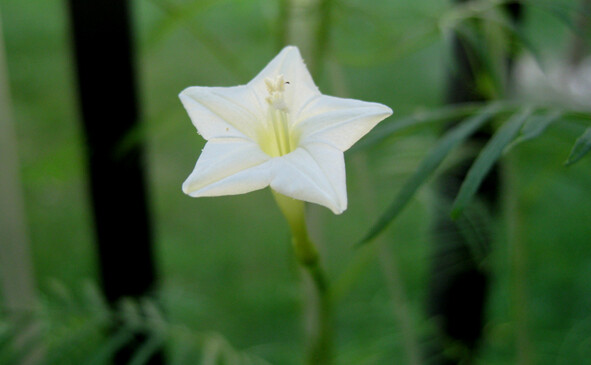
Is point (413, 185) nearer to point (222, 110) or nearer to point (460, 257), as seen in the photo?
point (222, 110)

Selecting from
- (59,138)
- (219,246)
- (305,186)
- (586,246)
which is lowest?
(586,246)

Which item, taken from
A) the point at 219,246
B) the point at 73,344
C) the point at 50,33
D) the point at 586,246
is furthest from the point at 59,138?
the point at 586,246

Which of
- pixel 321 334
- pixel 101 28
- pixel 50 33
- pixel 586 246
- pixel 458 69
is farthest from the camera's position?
pixel 50 33

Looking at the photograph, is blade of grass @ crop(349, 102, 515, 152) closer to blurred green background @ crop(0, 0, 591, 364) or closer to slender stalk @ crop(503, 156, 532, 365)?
slender stalk @ crop(503, 156, 532, 365)

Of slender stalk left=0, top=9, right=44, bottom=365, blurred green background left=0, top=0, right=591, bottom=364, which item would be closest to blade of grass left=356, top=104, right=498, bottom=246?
slender stalk left=0, top=9, right=44, bottom=365

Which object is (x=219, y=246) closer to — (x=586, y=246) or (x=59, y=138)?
(x=59, y=138)

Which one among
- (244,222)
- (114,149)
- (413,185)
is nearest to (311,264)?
(413,185)
